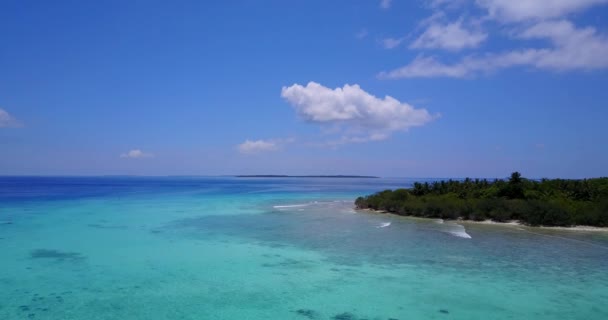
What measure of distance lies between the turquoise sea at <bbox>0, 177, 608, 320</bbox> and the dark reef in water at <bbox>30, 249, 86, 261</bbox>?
48 mm

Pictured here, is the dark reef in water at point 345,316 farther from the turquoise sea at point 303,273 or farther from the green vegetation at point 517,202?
the green vegetation at point 517,202

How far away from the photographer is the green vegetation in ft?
100

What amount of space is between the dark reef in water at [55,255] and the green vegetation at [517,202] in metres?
28.2

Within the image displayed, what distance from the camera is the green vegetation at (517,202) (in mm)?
30625

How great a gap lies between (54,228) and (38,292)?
60.6ft

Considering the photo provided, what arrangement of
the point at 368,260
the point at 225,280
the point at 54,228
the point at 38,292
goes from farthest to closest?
the point at 54,228
the point at 368,260
the point at 225,280
the point at 38,292

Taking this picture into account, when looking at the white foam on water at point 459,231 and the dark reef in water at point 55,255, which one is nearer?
the dark reef in water at point 55,255

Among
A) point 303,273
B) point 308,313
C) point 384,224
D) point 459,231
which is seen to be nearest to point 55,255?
Result: point 303,273

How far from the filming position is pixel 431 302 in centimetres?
1313

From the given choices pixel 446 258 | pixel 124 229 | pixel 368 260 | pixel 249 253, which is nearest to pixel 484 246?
pixel 446 258

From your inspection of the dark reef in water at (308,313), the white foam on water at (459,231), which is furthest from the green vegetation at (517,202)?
the dark reef in water at (308,313)

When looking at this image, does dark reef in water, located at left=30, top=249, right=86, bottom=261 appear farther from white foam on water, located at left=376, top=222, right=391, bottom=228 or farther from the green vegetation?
the green vegetation

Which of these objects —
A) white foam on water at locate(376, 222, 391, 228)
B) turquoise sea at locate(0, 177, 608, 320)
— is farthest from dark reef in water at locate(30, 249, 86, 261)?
white foam on water at locate(376, 222, 391, 228)

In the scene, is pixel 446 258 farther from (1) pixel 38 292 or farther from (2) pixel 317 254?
(1) pixel 38 292
